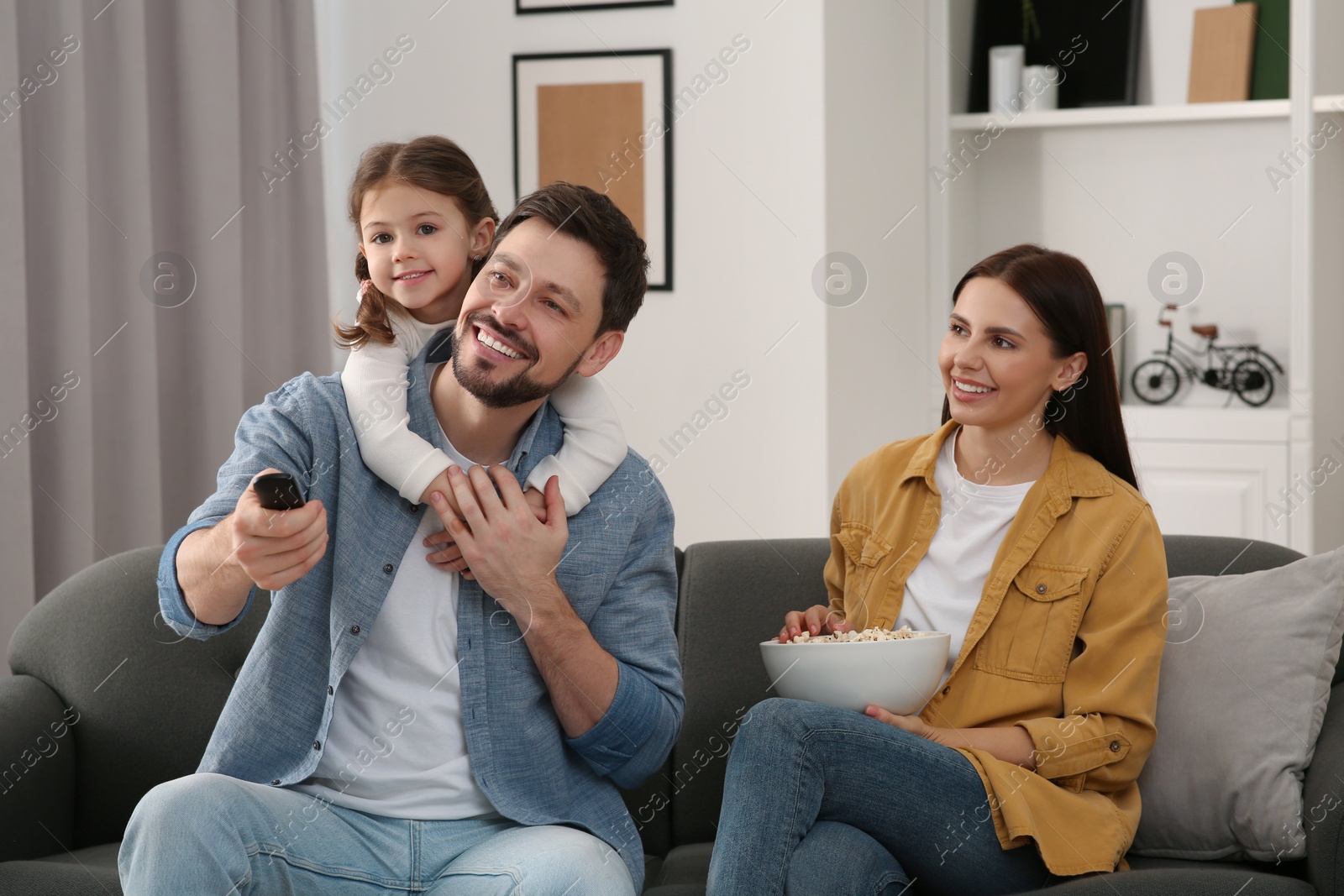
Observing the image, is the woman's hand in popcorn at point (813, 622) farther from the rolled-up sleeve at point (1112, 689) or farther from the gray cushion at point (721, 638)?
the rolled-up sleeve at point (1112, 689)

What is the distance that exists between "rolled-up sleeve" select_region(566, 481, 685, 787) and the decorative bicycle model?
2.34 metres

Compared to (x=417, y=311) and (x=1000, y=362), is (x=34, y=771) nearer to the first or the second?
(x=417, y=311)

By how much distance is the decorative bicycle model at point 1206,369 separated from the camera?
139 inches

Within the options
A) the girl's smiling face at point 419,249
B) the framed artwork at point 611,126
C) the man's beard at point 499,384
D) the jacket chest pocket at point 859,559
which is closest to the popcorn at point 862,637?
the jacket chest pocket at point 859,559

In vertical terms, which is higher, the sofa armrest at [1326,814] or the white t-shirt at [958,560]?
the white t-shirt at [958,560]

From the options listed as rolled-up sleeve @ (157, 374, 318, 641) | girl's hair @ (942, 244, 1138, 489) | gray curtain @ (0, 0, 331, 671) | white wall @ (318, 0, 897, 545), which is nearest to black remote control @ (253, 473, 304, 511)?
rolled-up sleeve @ (157, 374, 318, 641)

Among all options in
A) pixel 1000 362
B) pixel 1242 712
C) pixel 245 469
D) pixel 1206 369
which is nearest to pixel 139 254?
pixel 245 469

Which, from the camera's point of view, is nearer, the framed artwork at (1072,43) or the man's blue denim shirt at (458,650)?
the man's blue denim shirt at (458,650)

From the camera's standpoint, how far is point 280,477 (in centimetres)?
129

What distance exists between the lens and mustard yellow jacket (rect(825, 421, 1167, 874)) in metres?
1.63

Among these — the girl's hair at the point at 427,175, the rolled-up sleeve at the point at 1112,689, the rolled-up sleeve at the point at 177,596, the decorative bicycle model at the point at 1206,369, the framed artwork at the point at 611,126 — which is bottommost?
the rolled-up sleeve at the point at 1112,689

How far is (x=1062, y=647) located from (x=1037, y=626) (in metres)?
0.04

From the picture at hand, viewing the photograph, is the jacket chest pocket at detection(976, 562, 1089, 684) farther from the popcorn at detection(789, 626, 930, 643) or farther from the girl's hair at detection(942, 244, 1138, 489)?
the girl's hair at detection(942, 244, 1138, 489)

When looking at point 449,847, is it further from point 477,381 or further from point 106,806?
point 106,806
